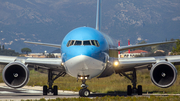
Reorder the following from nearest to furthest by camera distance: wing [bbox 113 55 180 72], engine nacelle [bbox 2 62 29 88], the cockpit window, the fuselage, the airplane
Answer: the fuselage → the airplane → the cockpit window → engine nacelle [bbox 2 62 29 88] → wing [bbox 113 55 180 72]

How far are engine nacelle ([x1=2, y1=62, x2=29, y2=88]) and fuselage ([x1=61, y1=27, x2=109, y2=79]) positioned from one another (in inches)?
92.1

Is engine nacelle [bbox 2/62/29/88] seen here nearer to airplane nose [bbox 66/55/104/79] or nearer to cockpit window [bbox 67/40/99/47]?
airplane nose [bbox 66/55/104/79]

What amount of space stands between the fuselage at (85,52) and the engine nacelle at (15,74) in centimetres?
234

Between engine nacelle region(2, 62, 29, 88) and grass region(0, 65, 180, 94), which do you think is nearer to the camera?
engine nacelle region(2, 62, 29, 88)

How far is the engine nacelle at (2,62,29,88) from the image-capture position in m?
Result: 15.5

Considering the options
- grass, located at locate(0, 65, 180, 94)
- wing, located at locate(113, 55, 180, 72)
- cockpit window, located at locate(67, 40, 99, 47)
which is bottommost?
grass, located at locate(0, 65, 180, 94)

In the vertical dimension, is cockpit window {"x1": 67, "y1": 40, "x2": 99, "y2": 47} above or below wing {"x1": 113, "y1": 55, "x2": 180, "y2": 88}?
above

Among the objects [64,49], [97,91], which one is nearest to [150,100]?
[64,49]

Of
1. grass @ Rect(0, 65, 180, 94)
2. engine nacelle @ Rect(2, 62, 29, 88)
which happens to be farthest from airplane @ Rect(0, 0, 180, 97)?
grass @ Rect(0, 65, 180, 94)

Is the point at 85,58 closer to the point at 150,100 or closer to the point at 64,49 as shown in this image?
the point at 64,49

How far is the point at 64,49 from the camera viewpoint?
14.9 meters

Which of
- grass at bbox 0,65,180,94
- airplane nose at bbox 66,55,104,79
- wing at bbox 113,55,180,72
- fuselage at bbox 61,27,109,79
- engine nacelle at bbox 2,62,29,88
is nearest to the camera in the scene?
airplane nose at bbox 66,55,104,79

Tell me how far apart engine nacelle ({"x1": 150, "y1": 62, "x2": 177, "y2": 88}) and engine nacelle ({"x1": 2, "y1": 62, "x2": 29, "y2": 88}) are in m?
6.53

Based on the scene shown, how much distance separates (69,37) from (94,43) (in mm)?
1377
